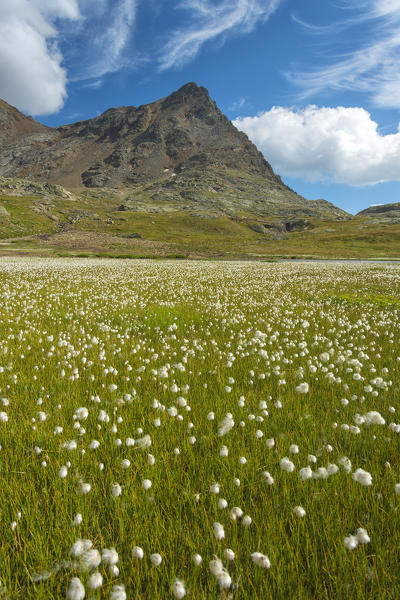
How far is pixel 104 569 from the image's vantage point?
175 centimetres

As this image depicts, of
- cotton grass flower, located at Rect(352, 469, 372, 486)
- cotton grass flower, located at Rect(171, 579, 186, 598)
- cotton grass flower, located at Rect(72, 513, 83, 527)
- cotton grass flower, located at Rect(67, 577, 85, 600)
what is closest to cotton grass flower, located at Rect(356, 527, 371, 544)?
cotton grass flower, located at Rect(352, 469, 372, 486)

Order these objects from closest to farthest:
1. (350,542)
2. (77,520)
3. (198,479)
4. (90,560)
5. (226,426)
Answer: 1. (90,560)
2. (350,542)
3. (77,520)
4. (198,479)
5. (226,426)

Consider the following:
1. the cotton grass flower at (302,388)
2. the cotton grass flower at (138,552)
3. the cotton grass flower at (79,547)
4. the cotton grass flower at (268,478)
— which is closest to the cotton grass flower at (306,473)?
the cotton grass flower at (268,478)

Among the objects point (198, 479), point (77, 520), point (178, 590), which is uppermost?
point (178, 590)

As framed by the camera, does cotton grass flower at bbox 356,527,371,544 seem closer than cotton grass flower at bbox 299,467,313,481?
Yes

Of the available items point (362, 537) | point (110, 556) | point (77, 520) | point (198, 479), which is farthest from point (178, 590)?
point (362, 537)

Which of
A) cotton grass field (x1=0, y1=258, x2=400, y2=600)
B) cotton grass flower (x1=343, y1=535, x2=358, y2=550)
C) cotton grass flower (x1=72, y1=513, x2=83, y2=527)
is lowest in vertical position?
cotton grass field (x1=0, y1=258, x2=400, y2=600)

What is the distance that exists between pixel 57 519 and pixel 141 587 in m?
0.78

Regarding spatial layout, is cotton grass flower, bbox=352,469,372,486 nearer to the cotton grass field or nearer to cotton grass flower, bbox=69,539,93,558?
the cotton grass field

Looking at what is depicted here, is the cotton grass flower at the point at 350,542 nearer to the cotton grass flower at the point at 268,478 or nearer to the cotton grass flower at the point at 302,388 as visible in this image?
the cotton grass flower at the point at 268,478

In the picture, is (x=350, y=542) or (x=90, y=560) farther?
(x=350, y=542)

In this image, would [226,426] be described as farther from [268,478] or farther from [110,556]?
[110,556]

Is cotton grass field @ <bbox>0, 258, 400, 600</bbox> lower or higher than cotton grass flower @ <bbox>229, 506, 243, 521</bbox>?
lower

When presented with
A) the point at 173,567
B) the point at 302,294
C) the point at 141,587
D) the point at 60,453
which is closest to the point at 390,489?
the point at 173,567
